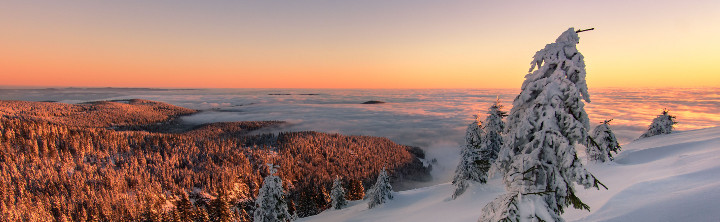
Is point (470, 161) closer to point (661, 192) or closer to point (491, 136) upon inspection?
point (491, 136)

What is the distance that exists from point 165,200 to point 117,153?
42.7 meters

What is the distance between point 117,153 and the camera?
100 meters

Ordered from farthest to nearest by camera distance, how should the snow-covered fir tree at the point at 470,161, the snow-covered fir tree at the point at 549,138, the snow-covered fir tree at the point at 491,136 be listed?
the snow-covered fir tree at the point at 470,161
the snow-covered fir tree at the point at 491,136
the snow-covered fir tree at the point at 549,138

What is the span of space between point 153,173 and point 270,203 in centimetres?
8952

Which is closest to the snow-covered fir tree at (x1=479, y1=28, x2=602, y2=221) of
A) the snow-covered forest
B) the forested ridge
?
the snow-covered forest

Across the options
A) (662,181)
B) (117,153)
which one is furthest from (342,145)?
(662,181)

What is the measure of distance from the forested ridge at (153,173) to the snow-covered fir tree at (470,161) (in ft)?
151

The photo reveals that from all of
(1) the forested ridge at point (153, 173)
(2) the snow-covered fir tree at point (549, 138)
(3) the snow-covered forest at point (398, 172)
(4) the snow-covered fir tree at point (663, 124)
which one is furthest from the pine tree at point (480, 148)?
(1) the forested ridge at point (153, 173)

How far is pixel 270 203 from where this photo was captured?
28.8 m

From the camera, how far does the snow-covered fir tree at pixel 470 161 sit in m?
30.0

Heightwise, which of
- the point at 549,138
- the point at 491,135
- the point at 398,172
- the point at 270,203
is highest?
the point at 549,138

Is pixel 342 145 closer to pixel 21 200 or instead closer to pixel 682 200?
pixel 21 200

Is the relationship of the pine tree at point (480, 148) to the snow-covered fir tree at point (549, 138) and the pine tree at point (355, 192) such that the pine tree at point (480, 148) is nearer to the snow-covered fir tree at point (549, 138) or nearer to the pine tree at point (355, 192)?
the snow-covered fir tree at point (549, 138)

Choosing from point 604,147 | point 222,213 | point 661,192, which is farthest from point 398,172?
point 661,192
